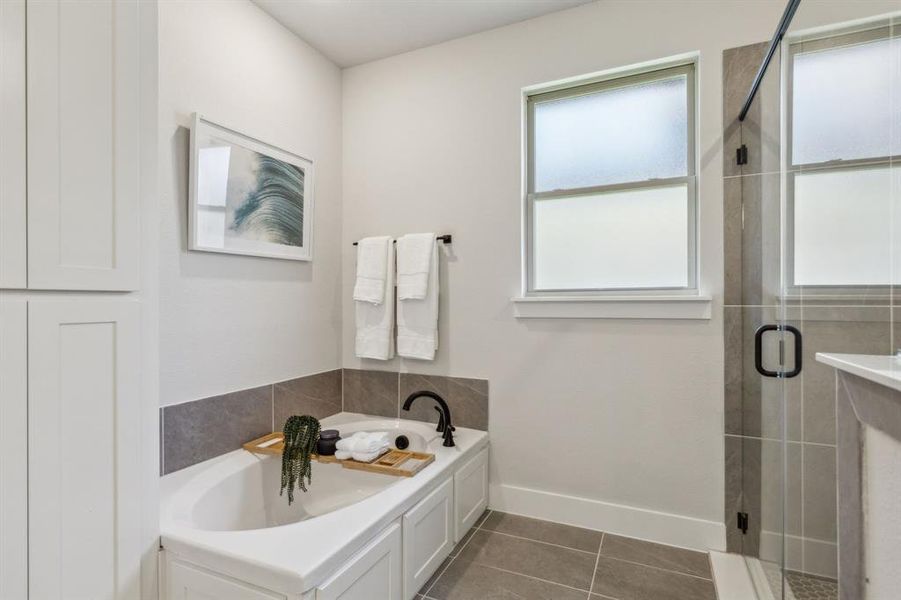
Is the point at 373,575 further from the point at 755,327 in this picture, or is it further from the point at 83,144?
the point at 755,327

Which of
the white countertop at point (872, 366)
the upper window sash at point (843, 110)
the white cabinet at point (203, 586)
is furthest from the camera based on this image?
the white cabinet at point (203, 586)

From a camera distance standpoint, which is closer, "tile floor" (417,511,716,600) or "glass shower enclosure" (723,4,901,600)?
"glass shower enclosure" (723,4,901,600)

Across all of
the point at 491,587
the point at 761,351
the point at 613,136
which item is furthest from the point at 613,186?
the point at 491,587

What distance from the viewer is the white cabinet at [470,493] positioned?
2.07 m

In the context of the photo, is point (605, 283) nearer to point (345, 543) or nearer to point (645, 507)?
point (645, 507)

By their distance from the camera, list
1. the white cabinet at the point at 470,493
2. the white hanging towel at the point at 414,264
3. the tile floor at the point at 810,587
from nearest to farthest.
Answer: the tile floor at the point at 810,587 → the white cabinet at the point at 470,493 → the white hanging towel at the point at 414,264

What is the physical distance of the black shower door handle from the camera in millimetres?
1289

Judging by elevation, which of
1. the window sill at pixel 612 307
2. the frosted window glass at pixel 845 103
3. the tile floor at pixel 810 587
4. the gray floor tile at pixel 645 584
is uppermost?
the frosted window glass at pixel 845 103

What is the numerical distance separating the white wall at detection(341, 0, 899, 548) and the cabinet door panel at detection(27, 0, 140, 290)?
5.29ft

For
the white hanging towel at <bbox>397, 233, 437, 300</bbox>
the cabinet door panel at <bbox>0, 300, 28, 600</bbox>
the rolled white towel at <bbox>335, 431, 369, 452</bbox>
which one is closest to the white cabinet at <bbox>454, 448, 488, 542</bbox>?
the rolled white towel at <bbox>335, 431, 369, 452</bbox>

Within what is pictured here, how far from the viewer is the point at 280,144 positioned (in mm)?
2400

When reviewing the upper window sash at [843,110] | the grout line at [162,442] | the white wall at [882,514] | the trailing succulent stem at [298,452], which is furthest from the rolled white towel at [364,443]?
the upper window sash at [843,110]

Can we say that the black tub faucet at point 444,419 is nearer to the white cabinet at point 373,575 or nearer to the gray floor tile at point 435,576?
the gray floor tile at point 435,576

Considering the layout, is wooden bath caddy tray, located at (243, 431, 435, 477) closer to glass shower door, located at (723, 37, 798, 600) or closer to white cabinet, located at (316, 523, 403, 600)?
white cabinet, located at (316, 523, 403, 600)
